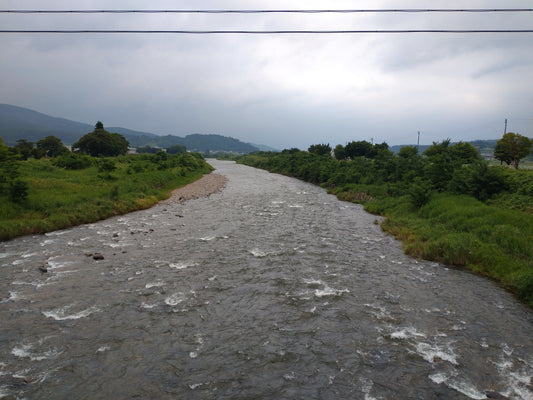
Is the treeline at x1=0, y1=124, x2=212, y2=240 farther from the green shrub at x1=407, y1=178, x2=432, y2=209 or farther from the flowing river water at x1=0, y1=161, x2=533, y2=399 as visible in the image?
the green shrub at x1=407, y1=178, x2=432, y2=209

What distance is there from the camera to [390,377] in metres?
6.86

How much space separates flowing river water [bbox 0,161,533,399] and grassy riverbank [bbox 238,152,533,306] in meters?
1.11

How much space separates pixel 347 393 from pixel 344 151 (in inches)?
A: 2839

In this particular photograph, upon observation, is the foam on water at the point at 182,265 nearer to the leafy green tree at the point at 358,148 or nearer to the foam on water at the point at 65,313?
the foam on water at the point at 65,313

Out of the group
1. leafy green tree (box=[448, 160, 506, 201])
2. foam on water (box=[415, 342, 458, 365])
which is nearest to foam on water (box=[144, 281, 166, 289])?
foam on water (box=[415, 342, 458, 365])

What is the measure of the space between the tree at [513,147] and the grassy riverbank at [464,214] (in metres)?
18.4

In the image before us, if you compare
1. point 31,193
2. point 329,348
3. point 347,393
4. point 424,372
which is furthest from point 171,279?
point 31,193

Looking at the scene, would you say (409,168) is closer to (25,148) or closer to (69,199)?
(69,199)

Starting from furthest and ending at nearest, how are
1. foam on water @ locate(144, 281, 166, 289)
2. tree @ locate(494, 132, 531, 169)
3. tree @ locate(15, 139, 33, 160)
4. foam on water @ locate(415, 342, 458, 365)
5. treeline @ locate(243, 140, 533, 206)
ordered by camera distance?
tree @ locate(15, 139, 33, 160)
tree @ locate(494, 132, 531, 169)
treeline @ locate(243, 140, 533, 206)
foam on water @ locate(144, 281, 166, 289)
foam on water @ locate(415, 342, 458, 365)

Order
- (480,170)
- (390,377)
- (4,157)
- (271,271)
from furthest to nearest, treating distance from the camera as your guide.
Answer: (480,170) → (4,157) → (271,271) → (390,377)

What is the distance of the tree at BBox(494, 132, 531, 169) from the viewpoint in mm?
41594

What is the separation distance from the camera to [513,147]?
42.3 meters

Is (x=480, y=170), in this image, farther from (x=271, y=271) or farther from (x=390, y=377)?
(x=390, y=377)

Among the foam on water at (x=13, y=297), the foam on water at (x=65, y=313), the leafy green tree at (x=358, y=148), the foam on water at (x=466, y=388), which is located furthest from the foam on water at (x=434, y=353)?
the leafy green tree at (x=358, y=148)
